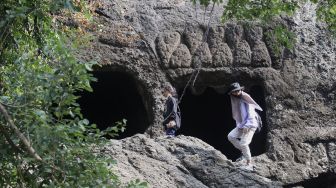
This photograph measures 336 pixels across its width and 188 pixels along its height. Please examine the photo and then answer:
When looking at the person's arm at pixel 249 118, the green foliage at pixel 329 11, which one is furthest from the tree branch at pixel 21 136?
the green foliage at pixel 329 11

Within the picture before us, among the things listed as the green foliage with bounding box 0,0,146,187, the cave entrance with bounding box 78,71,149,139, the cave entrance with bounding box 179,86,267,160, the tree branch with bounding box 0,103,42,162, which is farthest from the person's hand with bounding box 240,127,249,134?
the tree branch with bounding box 0,103,42,162

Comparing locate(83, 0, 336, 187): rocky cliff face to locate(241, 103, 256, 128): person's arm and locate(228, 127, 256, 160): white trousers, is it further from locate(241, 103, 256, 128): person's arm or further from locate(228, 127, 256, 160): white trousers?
locate(241, 103, 256, 128): person's arm

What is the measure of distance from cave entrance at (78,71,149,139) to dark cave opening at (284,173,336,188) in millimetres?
2134

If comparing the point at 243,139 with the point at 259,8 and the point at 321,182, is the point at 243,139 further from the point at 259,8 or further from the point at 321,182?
the point at 321,182

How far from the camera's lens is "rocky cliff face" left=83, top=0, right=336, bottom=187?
998 cm

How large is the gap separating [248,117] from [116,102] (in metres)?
3.71

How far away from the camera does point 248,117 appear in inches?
345

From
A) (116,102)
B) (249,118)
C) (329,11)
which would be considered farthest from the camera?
(116,102)

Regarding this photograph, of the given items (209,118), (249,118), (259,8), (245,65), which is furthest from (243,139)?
(209,118)

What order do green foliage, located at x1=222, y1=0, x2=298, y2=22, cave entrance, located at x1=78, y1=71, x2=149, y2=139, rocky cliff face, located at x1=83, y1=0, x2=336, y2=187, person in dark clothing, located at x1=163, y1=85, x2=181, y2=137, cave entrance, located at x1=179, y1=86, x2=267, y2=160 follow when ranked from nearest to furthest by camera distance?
green foliage, located at x1=222, y1=0, x2=298, y2=22, person in dark clothing, located at x1=163, y1=85, x2=181, y2=137, rocky cliff face, located at x1=83, y1=0, x2=336, y2=187, cave entrance, located at x1=78, y1=71, x2=149, y2=139, cave entrance, located at x1=179, y1=86, x2=267, y2=160

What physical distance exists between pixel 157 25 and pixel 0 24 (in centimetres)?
498

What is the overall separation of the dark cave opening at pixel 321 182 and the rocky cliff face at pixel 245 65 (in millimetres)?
18

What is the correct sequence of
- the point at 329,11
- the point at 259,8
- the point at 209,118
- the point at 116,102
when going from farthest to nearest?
the point at 209,118 → the point at 116,102 → the point at 329,11 → the point at 259,8

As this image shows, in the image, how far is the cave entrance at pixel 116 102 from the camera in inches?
431
